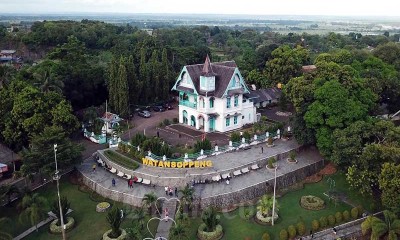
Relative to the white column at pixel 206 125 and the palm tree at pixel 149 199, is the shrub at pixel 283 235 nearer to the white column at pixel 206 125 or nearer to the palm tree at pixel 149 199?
the palm tree at pixel 149 199

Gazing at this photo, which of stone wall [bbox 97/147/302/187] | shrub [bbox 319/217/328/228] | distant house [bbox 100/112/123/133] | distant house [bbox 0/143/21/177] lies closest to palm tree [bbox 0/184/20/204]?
distant house [bbox 0/143/21/177]

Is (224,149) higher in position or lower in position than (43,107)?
lower

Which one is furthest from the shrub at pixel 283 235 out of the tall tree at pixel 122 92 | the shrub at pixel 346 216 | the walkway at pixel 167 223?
→ the tall tree at pixel 122 92

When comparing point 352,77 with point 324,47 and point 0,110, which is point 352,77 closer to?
point 0,110

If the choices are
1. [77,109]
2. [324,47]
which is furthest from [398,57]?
[324,47]

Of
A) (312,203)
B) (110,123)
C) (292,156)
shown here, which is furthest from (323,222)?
(110,123)
